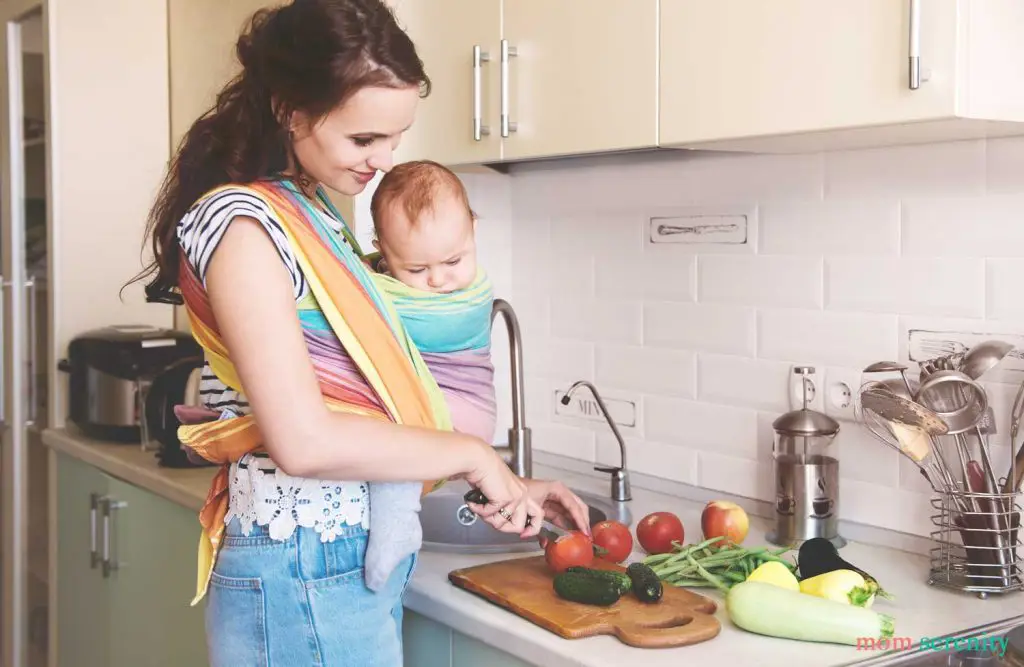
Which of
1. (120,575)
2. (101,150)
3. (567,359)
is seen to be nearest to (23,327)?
(101,150)

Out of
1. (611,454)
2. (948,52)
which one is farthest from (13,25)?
(948,52)

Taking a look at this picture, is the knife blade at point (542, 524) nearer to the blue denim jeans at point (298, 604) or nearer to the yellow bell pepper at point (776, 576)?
the blue denim jeans at point (298, 604)

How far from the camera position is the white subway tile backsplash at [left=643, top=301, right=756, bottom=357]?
84.0 inches

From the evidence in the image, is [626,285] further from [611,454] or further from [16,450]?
[16,450]

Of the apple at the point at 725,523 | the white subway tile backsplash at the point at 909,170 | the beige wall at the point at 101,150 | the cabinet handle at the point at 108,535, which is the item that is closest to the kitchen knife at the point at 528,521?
the apple at the point at 725,523

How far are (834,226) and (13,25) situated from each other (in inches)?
93.4

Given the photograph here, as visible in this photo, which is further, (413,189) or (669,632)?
(413,189)

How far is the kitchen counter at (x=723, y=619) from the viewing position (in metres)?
1.41

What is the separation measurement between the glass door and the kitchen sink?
1468 millimetres

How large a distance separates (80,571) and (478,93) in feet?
5.58

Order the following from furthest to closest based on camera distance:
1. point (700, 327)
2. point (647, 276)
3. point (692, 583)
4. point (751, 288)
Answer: point (647, 276)
point (700, 327)
point (751, 288)
point (692, 583)

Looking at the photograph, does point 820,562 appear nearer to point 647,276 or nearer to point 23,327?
point 647,276

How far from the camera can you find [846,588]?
152 cm

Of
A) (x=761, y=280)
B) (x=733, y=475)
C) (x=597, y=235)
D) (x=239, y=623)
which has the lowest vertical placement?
(x=239, y=623)
